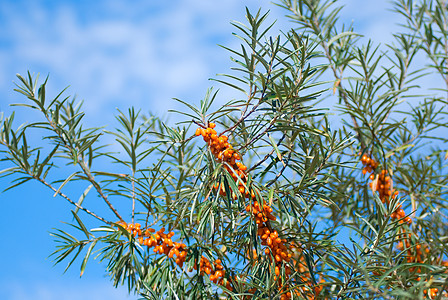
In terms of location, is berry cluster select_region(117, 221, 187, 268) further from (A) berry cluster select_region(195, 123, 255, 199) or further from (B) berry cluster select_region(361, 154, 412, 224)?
(B) berry cluster select_region(361, 154, 412, 224)

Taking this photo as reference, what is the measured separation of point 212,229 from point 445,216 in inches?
43.9

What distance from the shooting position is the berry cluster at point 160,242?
1.21 meters

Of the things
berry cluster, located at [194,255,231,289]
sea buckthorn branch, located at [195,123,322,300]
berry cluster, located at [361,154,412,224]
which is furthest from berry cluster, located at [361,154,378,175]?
berry cluster, located at [194,255,231,289]

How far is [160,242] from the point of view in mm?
1254

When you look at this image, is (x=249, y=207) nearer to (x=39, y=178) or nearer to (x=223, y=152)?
(x=223, y=152)

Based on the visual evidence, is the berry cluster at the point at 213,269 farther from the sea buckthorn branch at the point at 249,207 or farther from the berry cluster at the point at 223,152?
the berry cluster at the point at 223,152

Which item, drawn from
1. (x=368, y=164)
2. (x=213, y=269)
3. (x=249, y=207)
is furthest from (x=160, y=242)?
(x=368, y=164)

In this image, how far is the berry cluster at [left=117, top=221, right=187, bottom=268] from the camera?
1.21 m

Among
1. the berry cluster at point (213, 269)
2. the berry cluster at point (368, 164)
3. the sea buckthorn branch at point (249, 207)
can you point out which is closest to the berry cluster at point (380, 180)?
the berry cluster at point (368, 164)

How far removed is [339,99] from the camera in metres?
1.82

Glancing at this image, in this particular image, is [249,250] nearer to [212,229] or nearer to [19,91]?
[212,229]

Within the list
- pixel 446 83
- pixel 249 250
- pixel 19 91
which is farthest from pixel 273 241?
pixel 446 83

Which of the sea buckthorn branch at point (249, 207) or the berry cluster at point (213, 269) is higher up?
the sea buckthorn branch at point (249, 207)

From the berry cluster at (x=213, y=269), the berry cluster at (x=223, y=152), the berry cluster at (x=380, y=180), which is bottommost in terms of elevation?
the berry cluster at (x=213, y=269)
